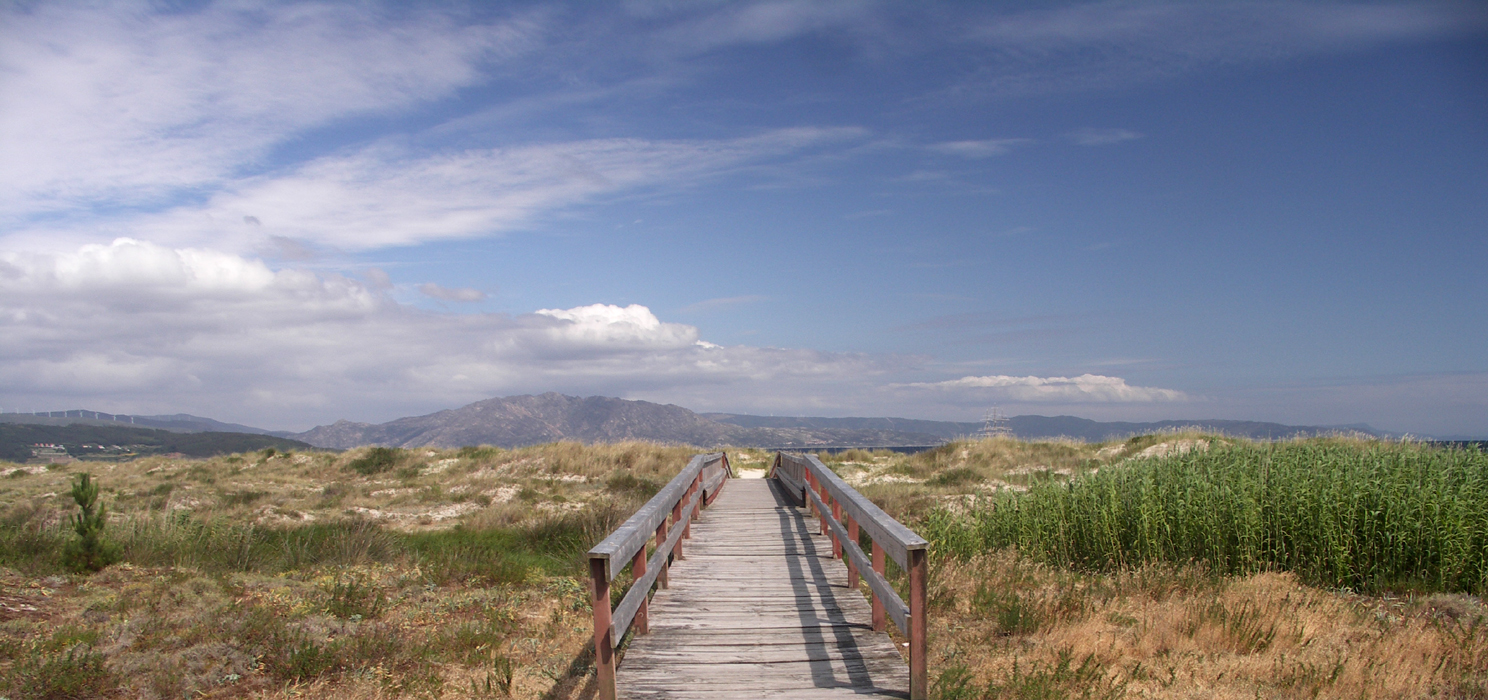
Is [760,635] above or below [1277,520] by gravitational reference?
below

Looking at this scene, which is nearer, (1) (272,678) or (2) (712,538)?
(1) (272,678)

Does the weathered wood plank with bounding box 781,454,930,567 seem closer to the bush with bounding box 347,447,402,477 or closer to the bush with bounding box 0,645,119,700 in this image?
the bush with bounding box 0,645,119,700

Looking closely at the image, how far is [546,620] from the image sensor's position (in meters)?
7.78

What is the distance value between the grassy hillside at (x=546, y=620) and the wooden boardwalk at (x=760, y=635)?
60cm

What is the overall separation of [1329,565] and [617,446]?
993 inches

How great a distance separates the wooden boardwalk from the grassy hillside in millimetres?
603

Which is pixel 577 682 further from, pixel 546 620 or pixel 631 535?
pixel 546 620

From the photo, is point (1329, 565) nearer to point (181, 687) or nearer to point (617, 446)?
point (181, 687)

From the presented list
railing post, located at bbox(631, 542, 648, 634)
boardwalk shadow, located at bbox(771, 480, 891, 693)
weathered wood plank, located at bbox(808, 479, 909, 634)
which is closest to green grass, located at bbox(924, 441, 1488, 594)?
boardwalk shadow, located at bbox(771, 480, 891, 693)

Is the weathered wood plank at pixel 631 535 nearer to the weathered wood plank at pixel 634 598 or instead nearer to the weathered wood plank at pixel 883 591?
the weathered wood plank at pixel 634 598

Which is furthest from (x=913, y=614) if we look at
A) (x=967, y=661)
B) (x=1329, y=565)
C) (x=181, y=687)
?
(x=1329, y=565)

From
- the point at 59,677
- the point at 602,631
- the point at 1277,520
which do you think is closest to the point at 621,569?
the point at 602,631

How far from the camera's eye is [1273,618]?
6.61 m

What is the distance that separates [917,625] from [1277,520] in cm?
740
